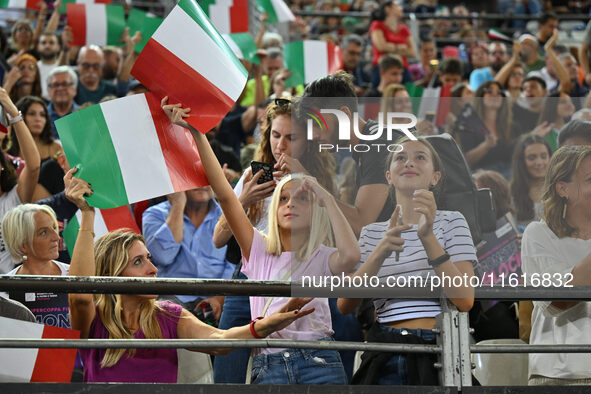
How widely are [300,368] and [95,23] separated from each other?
5.57 meters

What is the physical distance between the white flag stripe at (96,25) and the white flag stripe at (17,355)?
5355 mm

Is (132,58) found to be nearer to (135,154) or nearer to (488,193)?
(135,154)

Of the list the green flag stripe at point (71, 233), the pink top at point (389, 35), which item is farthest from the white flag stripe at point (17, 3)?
the green flag stripe at point (71, 233)

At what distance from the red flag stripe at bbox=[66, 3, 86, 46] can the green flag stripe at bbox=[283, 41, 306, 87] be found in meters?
1.83

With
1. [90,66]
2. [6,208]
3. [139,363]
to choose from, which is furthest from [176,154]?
[90,66]

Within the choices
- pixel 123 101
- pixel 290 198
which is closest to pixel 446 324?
pixel 290 198

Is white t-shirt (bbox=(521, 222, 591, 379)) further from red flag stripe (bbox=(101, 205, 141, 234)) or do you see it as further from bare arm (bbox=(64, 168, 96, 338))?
red flag stripe (bbox=(101, 205, 141, 234))

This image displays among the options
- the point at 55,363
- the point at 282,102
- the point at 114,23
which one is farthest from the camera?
the point at 114,23

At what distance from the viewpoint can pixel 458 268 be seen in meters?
3.00

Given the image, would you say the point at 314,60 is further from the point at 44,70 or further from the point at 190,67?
the point at 190,67

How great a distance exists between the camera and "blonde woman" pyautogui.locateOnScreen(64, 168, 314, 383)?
340cm

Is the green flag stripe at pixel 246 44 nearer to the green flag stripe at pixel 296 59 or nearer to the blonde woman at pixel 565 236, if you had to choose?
the green flag stripe at pixel 296 59

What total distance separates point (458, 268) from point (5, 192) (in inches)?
117

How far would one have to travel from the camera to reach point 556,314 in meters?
3.35
